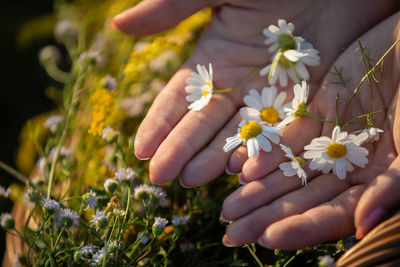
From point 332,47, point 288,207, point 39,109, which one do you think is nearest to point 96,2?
point 39,109

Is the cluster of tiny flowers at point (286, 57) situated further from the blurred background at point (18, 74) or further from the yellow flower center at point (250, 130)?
the blurred background at point (18, 74)

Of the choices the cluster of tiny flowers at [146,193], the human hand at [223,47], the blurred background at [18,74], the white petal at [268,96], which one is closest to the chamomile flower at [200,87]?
the human hand at [223,47]

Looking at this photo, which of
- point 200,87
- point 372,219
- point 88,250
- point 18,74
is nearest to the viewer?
point 372,219

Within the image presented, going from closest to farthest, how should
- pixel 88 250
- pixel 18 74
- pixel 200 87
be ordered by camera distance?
1. pixel 88 250
2. pixel 200 87
3. pixel 18 74

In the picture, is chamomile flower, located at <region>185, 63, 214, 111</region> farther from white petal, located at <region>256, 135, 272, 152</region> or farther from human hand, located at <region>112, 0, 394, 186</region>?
white petal, located at <region>256, 135, 272, 152</region>

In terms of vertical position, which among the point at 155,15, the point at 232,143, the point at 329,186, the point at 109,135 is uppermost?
the point at 155,15

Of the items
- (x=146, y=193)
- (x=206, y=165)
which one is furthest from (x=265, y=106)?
(x=146, y=193)

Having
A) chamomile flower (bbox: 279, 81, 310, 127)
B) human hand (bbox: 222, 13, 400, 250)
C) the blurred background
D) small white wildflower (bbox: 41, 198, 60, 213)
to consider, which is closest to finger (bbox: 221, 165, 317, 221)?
human hand (bbox: 222, 13, 400, 250)

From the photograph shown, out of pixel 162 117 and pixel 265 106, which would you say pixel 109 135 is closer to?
pixel 162 117
